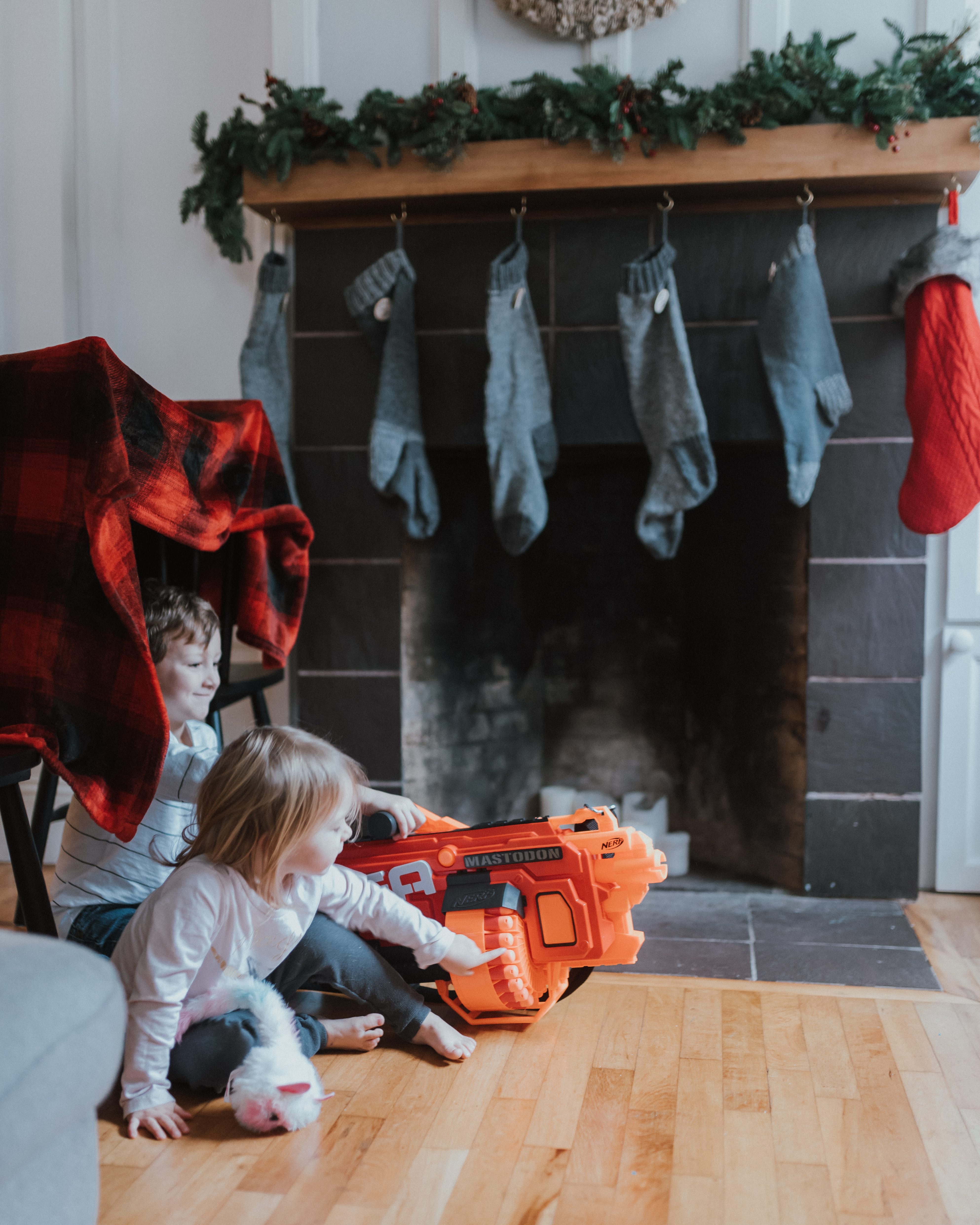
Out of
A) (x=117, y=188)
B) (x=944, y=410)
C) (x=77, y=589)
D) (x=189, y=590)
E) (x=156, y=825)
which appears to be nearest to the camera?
(x=77, y=589)

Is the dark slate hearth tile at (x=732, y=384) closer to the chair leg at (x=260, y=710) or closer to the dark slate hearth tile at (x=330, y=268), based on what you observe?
the dark slate hearth tile at (x=330, y=268)

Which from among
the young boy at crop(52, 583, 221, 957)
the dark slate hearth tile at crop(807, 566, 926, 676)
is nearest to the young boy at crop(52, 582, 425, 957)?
the young boy at crop(52, 583, 221, 957)

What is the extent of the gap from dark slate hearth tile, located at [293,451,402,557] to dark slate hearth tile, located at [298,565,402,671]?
0.13 feet

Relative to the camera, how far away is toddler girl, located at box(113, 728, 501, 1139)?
3.96ft

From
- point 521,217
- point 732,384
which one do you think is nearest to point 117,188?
point 521,217

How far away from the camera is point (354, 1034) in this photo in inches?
55.4

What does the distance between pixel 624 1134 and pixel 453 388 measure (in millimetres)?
1445

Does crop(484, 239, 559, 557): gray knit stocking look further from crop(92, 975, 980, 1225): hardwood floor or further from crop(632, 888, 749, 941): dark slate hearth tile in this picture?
crop(92, 975, 980, 1225): hardwood floor

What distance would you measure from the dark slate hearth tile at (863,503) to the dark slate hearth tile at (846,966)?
0.78 meters

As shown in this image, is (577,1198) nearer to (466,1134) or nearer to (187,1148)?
(466,1134)

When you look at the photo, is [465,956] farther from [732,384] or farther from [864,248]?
[864,248]

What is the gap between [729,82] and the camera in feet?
6.34

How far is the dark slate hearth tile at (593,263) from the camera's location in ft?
6.66

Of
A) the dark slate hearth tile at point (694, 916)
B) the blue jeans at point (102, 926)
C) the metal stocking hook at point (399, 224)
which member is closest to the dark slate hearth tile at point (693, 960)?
the dark slate hearth tile at point (694, 916)
